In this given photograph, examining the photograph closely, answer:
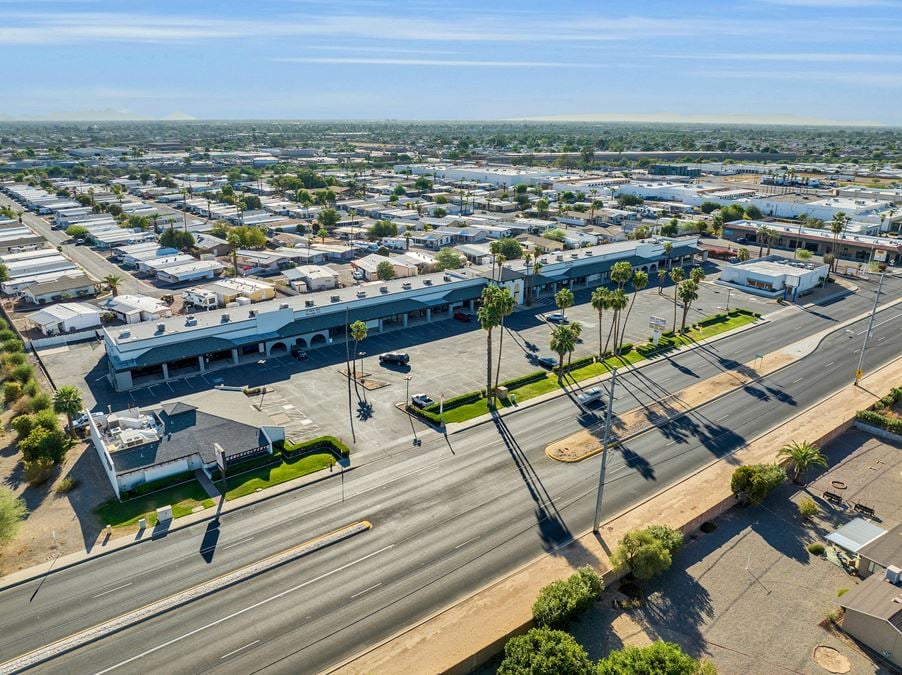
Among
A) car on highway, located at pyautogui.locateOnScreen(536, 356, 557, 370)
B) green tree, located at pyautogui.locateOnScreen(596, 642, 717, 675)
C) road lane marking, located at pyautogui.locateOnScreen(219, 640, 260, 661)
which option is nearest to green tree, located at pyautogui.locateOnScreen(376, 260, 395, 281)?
car on highway, located at pyautogui.locateOnScreen(536, 356, 557, 370)

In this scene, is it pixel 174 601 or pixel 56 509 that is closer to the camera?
pixel 174 601

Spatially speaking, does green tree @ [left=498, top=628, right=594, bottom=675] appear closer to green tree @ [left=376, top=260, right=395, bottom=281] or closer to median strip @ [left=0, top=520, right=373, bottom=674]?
median strip @ [left=0, top=520, right=373, bottom=674]

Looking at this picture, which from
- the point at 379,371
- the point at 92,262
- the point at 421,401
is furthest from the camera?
the point at 92,262

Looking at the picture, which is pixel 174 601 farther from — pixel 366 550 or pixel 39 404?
pixel 39 404

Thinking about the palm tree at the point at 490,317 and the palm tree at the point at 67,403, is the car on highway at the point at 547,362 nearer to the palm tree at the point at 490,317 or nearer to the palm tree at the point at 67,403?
the palm tree at the point at 490,317

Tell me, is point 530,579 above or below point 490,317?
below

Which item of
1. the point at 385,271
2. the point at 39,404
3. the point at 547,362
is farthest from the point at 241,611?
the point at 385,271

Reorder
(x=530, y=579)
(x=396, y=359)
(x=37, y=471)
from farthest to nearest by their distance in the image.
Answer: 1. (x=396, y=359)
2. (x=37, y=471)
3. (x=530, y=579)

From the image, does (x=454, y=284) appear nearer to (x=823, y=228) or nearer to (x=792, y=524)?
(x=792, y=524)

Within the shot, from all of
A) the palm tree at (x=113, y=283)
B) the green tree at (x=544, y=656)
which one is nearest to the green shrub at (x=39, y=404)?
the palm tree at (x=113, y=283)
